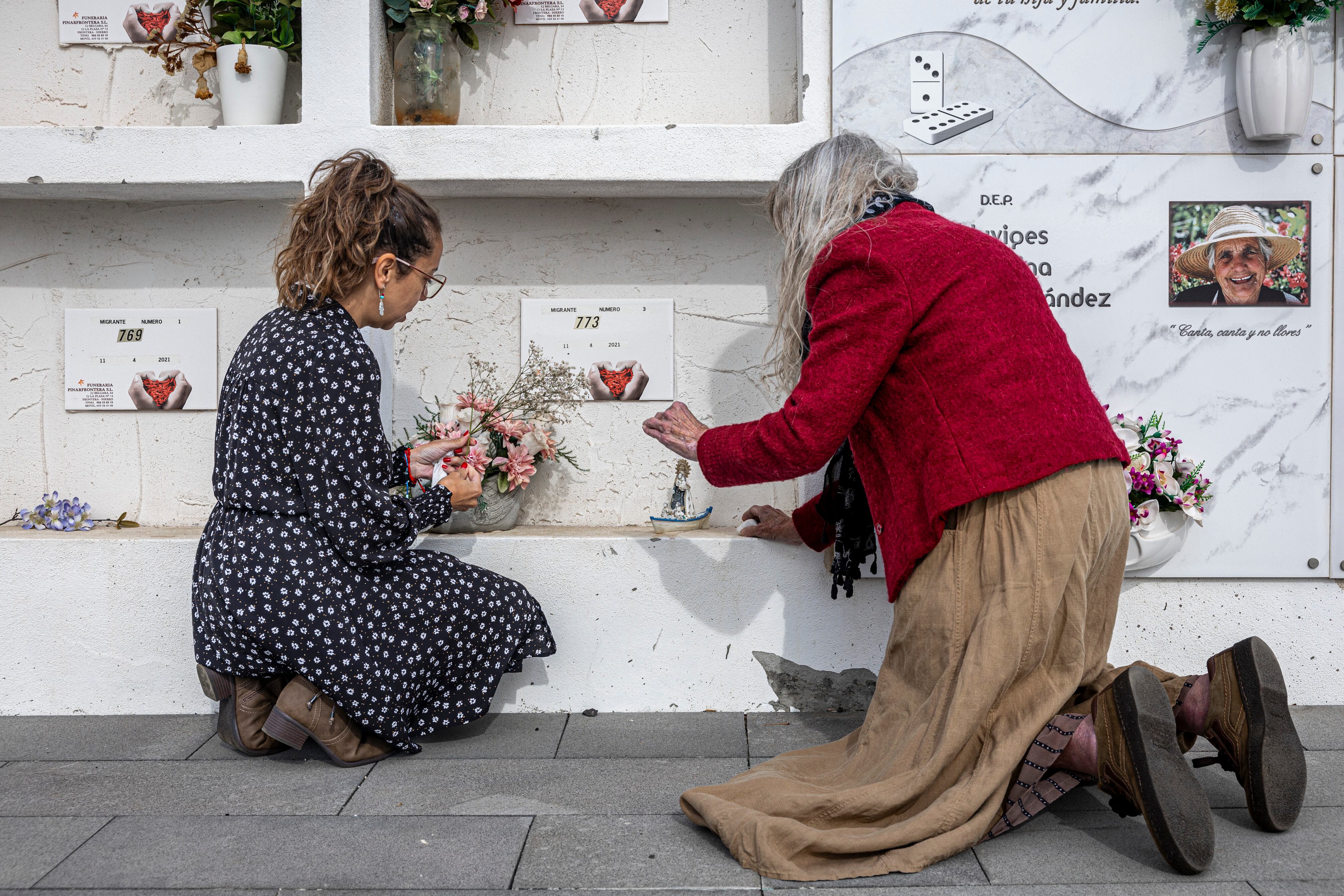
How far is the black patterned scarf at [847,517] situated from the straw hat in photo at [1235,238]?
109 cm

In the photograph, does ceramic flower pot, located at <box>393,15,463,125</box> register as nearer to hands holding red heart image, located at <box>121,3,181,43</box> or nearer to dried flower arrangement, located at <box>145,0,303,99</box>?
dried flower arrangement, located at <box>145,0,303,99</box>

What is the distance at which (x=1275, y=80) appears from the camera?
10.9 feet

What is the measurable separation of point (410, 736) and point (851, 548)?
144 cm

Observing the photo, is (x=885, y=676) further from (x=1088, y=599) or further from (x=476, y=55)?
(x=476, y=55)

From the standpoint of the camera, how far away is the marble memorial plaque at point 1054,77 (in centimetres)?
348

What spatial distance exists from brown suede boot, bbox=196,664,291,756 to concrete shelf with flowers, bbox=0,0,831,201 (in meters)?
1.69

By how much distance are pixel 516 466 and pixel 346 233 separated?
3.48 feet

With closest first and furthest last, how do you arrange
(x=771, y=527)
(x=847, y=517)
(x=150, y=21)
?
(x=847, y=517) < (x=771, y=527) < (x=150, y=21)

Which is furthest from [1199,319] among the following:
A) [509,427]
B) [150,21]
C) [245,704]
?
[150,21]

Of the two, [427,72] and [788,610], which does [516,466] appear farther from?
[427,72]

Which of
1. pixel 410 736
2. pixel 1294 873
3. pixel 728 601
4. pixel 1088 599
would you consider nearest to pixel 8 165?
pixel 410 736

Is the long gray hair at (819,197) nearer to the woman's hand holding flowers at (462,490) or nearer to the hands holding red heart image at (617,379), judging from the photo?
the woman's hand holding flowers at (462,490)

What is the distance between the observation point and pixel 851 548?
320 cm

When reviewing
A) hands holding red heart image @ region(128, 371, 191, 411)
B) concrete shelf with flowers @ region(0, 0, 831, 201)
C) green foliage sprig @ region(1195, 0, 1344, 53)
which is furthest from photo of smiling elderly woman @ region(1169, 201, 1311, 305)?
hands holding red heart image @ region(128, 371, 191, 411)
